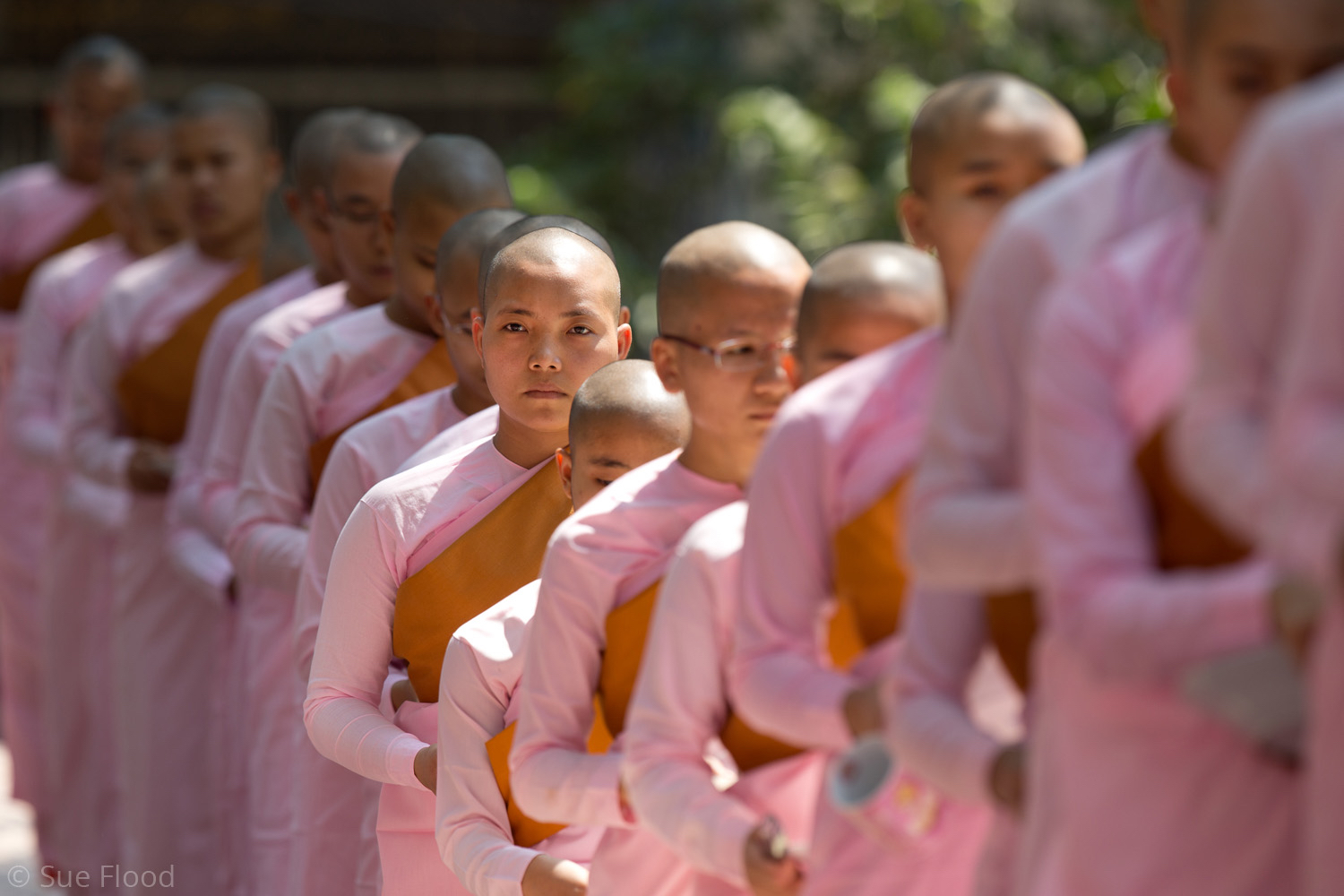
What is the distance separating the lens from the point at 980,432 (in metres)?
1.82

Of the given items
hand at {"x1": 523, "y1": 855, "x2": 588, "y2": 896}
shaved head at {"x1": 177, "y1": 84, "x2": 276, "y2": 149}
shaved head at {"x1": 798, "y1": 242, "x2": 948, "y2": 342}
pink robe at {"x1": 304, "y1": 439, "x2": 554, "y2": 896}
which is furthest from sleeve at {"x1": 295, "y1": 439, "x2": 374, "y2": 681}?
shaved head at {"x1": 177, "y1": 84, "x2": 276, "y2": 149}

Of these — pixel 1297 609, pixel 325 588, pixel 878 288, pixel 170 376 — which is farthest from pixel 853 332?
pixel 170 376

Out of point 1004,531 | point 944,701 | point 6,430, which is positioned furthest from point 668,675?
point 6,430

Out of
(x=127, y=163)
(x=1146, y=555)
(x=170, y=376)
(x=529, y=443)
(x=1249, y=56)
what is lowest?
(x=170, y=376)

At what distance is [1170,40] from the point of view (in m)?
1.95

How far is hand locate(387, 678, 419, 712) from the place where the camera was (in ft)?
10.3

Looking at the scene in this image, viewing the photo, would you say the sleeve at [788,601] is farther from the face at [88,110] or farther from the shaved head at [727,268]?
the face at [88,110]

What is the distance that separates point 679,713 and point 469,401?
1460 mm

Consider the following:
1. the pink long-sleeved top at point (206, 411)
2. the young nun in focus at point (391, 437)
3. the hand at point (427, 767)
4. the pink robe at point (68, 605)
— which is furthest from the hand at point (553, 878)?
the pink robe at point (68, 605)

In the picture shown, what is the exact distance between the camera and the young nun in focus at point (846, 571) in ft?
6.68

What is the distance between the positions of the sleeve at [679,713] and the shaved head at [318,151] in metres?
2.55

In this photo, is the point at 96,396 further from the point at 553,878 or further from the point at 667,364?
the point at 667,364

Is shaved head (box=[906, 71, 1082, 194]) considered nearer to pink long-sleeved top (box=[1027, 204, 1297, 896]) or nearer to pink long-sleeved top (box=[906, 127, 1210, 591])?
pink long-sleeved top (box=[906, 127, 1210, 591])

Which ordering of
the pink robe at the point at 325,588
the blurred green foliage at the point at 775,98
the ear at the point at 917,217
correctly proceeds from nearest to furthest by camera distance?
the ear at the point at 917,217
the pink robe at the point at 325,588
the blurred green foliage at the point at 775,98
